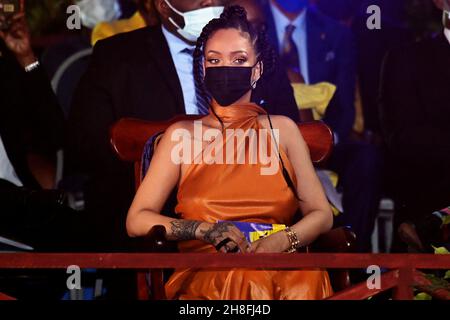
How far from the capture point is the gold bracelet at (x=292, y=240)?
4645 millimetres

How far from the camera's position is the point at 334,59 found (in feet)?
21.1

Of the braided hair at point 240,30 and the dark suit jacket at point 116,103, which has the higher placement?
the braided hair at point 240,30

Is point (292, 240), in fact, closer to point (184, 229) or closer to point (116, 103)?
point (184, 229)

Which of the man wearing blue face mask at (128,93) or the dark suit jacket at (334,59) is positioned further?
the dark suit jacket at (334,59)

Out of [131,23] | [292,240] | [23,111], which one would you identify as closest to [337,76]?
[131,23]

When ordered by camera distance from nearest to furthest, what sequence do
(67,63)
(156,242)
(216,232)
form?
(156,242) → (216,232) → (67,63)

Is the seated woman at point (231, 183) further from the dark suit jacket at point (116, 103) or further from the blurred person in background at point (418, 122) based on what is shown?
the blurred person in background at point (418, 122)

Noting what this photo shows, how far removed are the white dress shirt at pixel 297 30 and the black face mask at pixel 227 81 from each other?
5.14ft

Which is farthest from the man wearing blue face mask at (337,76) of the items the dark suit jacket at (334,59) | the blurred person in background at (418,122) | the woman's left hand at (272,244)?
the woman's left hand at (272,244)

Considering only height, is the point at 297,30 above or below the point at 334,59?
above

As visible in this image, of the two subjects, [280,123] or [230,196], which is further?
[280,123]

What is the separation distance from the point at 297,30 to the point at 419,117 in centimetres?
98

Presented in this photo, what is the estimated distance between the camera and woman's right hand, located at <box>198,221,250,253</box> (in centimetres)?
447
